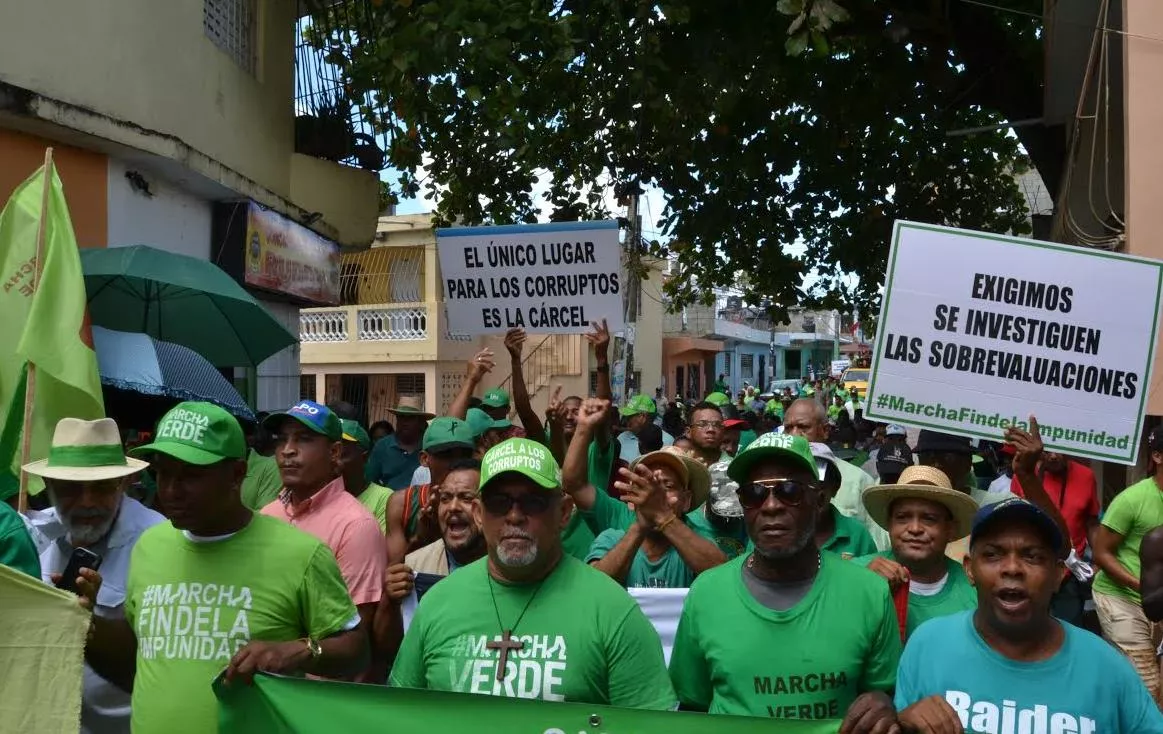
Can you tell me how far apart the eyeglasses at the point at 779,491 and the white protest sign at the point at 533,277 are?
4.44 meters

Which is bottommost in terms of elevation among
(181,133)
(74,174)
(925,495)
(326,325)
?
(925,495)

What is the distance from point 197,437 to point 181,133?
7368 mm

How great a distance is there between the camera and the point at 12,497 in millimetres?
5109

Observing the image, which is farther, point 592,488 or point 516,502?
point 592,488

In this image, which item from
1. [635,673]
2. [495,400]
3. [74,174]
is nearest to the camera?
[635,673]

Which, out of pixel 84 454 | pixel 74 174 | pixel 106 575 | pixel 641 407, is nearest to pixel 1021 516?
pixel 106 575

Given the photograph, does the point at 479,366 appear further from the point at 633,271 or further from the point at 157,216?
the point at 633,271

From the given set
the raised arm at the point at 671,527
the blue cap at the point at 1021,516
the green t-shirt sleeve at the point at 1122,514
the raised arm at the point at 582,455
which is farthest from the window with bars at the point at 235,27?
the blue cap at the point at 1021,516

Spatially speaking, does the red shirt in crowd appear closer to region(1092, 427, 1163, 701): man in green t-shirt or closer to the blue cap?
region(1092, 427, 1163, 701): man in green t-shirt

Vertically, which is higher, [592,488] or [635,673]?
[592,488]

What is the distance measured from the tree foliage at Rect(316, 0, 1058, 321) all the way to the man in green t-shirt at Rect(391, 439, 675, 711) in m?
5.07

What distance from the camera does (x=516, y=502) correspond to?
129 inches

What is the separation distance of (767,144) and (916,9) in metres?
2.07

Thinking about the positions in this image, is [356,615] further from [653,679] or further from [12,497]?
[12,497]
